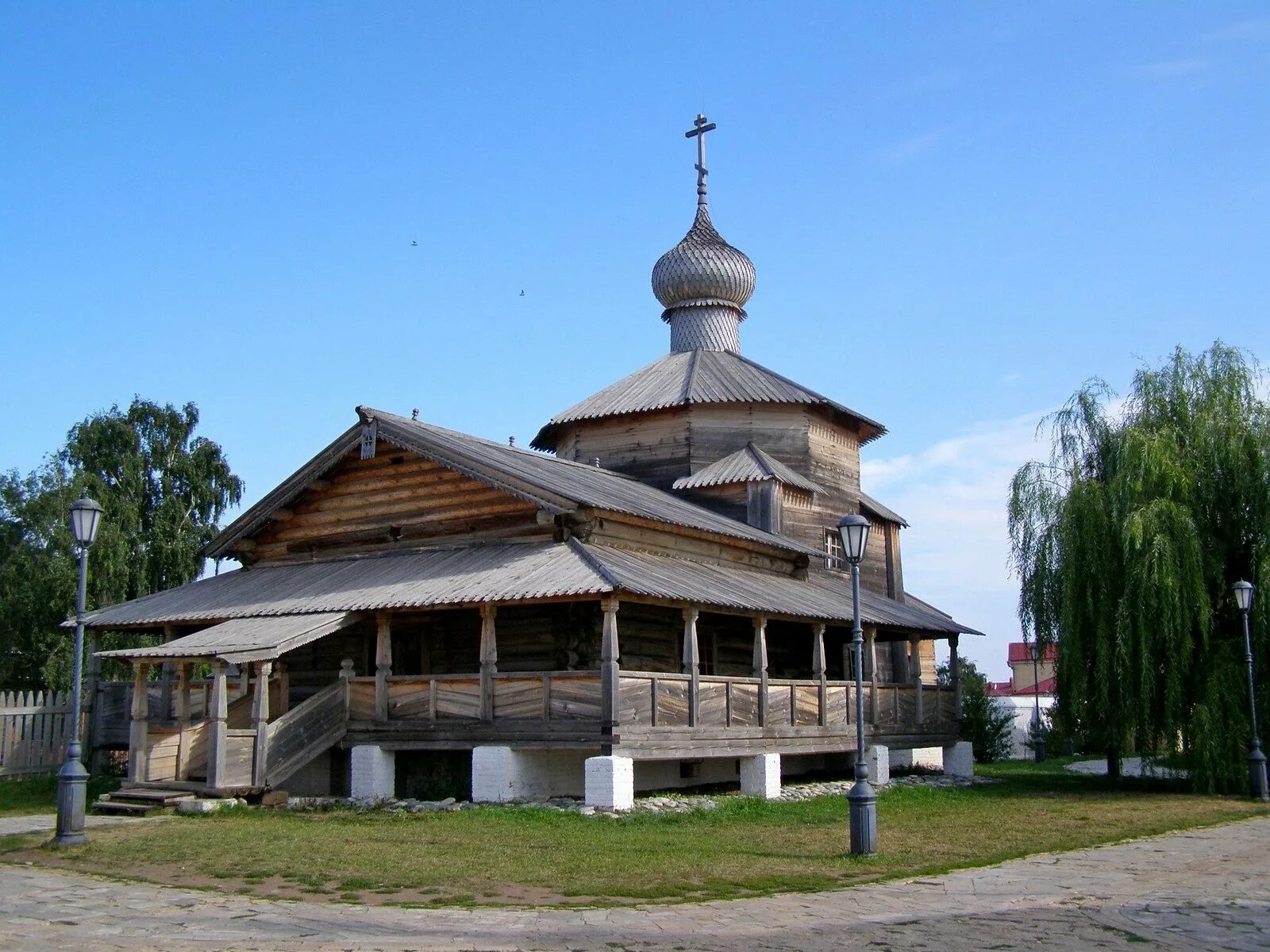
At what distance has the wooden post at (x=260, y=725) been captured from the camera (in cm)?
1820

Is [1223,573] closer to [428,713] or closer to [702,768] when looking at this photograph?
[702,768]

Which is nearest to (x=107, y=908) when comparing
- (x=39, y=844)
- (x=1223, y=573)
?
(x=39, y=844)

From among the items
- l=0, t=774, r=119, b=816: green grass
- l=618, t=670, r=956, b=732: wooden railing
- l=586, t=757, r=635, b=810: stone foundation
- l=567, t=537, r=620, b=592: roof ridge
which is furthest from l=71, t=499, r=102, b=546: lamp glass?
l=618, t=670, r=956, b=732: wooden railing

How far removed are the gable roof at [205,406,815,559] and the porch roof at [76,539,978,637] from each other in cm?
70

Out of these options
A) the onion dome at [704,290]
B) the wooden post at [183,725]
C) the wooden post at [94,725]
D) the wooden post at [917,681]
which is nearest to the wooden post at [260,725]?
the wooden post at [183,725]

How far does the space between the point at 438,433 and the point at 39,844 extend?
34.8ft

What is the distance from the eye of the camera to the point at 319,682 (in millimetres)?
23734

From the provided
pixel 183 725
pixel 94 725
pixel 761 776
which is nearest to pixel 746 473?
pixel 761 776

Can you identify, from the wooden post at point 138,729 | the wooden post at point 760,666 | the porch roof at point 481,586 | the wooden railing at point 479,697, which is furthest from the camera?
the wooden post at point 760,666

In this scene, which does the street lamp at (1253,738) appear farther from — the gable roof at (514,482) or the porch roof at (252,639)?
the porch roof at (252,639)

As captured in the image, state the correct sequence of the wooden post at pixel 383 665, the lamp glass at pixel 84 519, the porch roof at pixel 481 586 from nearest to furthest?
the lamp glass at pixel 84 519, the porch roof at pixel 481 586, the wooden post at pixel 383 665

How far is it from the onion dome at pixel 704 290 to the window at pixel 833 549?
675 centimetres

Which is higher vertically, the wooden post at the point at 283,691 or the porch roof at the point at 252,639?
the porch roof at the point at 252,639

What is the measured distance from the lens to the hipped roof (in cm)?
1852
